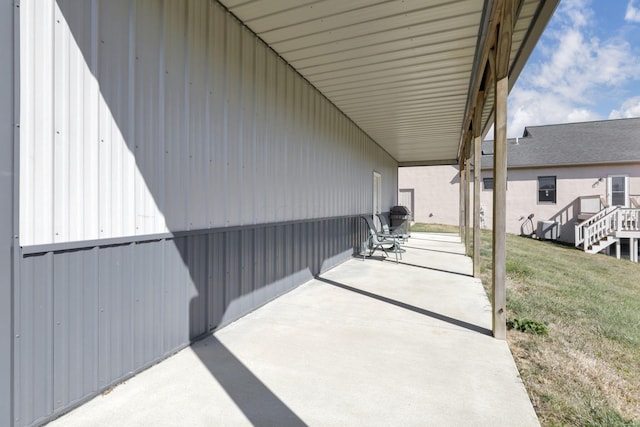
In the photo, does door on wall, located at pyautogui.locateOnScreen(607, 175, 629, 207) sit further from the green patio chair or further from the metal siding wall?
the metal siding wall

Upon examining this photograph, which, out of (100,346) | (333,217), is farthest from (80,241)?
(333,217)

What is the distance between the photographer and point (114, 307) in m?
2.06

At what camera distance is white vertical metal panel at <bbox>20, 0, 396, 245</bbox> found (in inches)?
67.8

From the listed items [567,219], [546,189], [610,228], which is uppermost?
[546,189]

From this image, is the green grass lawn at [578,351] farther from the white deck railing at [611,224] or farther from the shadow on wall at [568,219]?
the shadow on wall at [568,219]

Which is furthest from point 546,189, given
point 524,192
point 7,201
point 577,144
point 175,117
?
point 7,201

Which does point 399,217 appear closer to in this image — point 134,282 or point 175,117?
point 175,117

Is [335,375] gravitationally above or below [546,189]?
below

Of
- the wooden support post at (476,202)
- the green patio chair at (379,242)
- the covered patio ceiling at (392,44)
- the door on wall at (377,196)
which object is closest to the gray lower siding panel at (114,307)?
the covered patio ceiling at (392,44)

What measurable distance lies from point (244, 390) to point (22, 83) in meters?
2.02

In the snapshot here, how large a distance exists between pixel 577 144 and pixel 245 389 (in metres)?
18.1

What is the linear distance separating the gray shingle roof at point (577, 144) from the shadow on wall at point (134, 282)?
15.8 m

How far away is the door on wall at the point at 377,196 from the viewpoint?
928 cm

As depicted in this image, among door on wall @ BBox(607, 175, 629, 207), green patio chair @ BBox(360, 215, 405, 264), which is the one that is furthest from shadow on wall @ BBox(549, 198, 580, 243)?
green patio chair @ BBox(360, 215, 405, 264)
